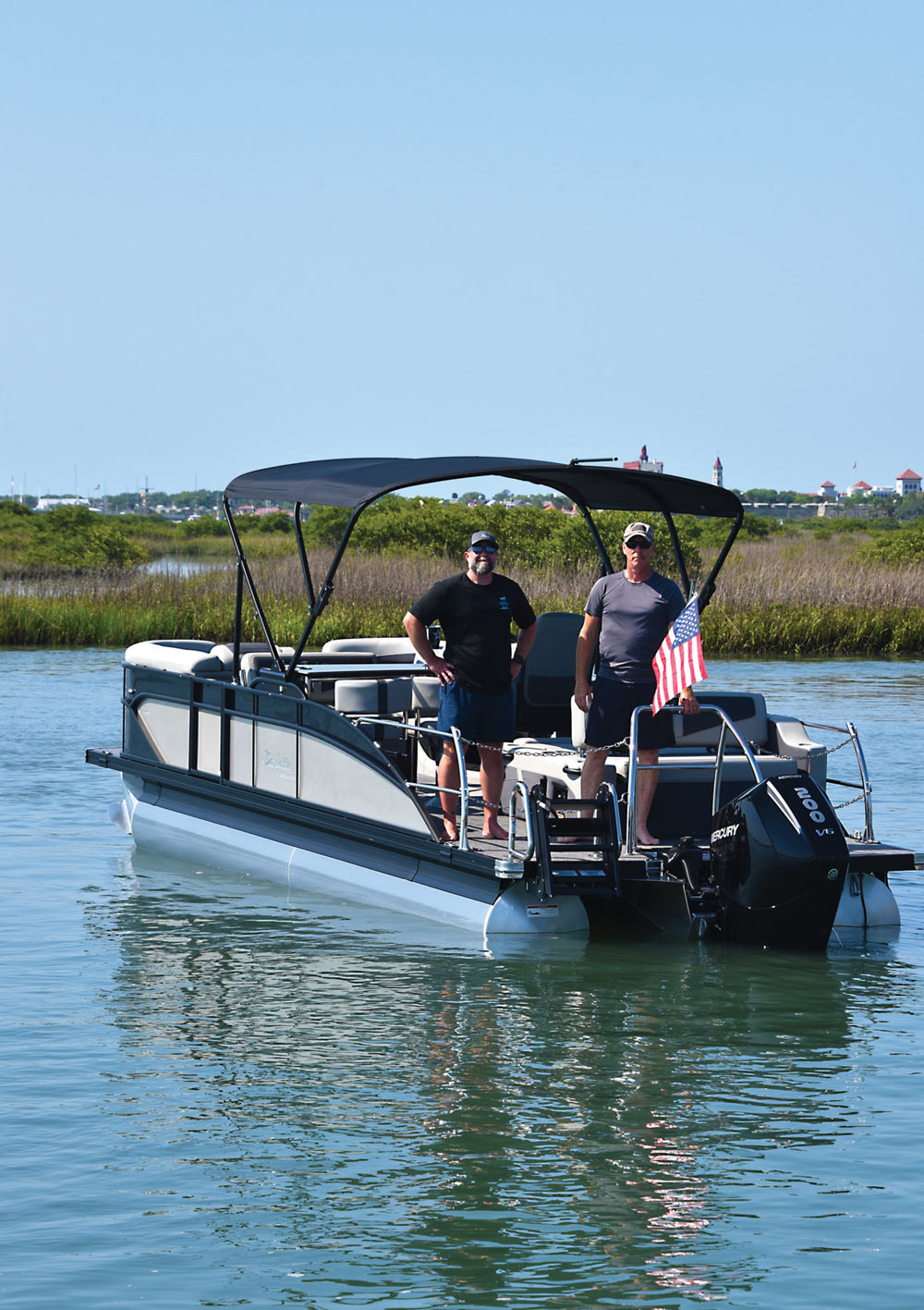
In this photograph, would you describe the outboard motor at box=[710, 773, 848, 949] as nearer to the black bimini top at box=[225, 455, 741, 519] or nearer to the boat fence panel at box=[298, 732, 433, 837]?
the boat fence panel at box=[298, 732, 433, 837]

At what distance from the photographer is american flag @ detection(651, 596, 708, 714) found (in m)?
8.29

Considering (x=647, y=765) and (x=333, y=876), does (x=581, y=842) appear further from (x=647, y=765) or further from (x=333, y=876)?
(x=333, y=876)

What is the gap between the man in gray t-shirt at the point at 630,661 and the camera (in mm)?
8641

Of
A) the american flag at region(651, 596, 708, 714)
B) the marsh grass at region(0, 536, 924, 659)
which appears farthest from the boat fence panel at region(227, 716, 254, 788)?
the marsh grass at region(0, 536, 924, 659)

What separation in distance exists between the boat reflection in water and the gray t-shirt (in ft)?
4.70

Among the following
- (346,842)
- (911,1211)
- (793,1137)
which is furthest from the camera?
(346,842)

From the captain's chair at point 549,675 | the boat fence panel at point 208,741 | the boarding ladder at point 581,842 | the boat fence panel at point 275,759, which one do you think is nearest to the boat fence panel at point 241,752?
the boat fence panel at point 275,759

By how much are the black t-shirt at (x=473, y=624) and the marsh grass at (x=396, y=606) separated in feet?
46.4

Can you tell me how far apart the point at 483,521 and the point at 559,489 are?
28.5 metres

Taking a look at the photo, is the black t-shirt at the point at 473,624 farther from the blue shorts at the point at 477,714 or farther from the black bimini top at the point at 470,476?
the black bimini top at the point at 470,476

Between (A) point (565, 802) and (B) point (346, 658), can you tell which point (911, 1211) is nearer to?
(A) point (565, 802)

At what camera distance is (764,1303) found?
→ 15.7 feet

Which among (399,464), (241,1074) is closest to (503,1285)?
(241,1074)

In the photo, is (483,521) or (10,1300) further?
(483,521)
